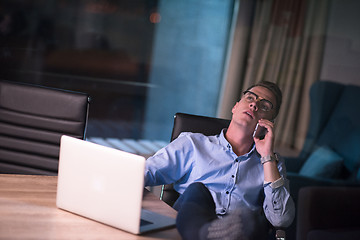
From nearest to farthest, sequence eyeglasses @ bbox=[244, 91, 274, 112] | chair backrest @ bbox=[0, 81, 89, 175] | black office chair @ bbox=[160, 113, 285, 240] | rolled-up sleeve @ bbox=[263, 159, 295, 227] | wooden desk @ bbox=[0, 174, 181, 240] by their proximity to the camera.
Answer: wooden desk @ bbox=[0, 174, 181, 240], rolled-up sleeve @ bbox=[263, 159, 295, 227], eyeglasses @ bbox=[244, 91, 274, 112], black office chair @ bbox=[160, 113, 285, 240], chair backrest @ bbox=[0, 81, 89, 175]

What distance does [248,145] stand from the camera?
1847 mm

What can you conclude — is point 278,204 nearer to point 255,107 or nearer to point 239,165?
point 239,165

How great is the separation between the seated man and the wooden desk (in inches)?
13.1

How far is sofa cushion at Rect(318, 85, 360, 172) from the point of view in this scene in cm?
281

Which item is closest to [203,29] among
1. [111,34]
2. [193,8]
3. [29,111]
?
[193,8]

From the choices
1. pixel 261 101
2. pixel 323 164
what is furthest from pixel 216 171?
→ pixel 323 164

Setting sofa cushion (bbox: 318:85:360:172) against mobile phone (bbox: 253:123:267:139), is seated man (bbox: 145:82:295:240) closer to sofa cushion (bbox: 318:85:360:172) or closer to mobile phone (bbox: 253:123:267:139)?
mobile phone (bbox: 253:123:267:139)

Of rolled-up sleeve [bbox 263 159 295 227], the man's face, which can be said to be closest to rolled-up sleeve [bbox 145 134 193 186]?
the man's face

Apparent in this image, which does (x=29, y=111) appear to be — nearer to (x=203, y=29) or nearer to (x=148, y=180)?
(x=148, y=180)

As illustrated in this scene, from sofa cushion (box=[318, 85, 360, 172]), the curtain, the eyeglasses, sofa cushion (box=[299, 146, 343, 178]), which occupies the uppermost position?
the curtain

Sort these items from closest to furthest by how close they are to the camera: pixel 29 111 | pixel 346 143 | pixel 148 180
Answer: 1. pixel 148 180
2. pixel 29 111
3. pixel 346 143

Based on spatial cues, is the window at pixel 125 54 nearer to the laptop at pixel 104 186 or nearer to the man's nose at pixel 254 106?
the man's nose at pixel 254 106

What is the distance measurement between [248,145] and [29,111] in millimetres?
1077

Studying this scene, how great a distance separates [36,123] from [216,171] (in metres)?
0.94
